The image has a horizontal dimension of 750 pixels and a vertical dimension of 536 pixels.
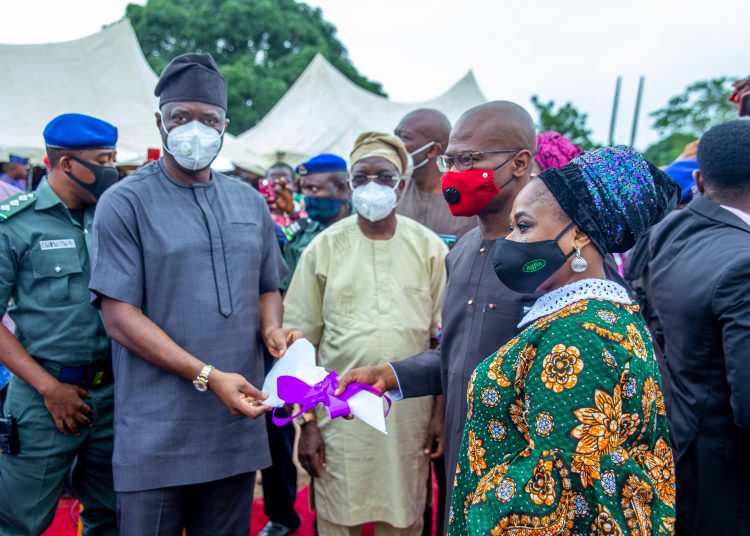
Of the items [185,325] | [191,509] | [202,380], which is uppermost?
[185,325]

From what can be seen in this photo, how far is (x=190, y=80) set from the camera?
8.16 feet

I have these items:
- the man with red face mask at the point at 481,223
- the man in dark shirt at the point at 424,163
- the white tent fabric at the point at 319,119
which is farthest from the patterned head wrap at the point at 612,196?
the white tent fabric at the point at 319,119

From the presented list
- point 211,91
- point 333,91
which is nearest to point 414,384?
point 211,91

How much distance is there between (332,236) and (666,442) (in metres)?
1.88

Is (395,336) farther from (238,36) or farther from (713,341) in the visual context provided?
(238,36)

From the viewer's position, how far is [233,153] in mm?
13711

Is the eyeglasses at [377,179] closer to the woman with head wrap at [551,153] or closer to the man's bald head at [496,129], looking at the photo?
the woman with head wrap at [551,153]

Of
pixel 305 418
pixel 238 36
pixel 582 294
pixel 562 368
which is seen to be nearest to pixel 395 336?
pixel 305 418

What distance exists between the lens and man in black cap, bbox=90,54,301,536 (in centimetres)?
227

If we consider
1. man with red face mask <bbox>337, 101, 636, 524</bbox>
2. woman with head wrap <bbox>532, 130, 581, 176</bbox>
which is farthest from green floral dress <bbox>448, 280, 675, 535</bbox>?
woman with head wrap <bbox>532, 130, 581, 176</bbox>

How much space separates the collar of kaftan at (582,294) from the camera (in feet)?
5.18

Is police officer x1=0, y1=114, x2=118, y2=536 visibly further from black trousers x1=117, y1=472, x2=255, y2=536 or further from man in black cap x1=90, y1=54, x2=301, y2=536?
black trousers x1=117, y1=472, x2=255, y2=536

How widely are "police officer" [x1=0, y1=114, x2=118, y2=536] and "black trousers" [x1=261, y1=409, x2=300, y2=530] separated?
1.27 m

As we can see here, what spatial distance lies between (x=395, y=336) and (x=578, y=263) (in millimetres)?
1442
